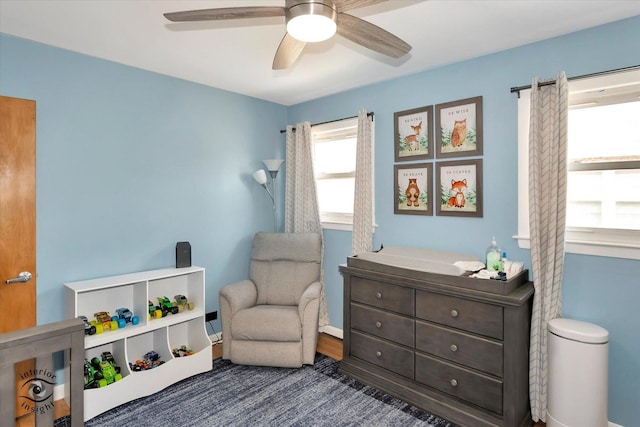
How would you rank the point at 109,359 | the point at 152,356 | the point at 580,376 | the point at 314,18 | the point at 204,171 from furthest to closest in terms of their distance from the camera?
the point at 204,171 → the point at 152,356 → the point at 109,359 → the point at 580,376 → the point at 314,18

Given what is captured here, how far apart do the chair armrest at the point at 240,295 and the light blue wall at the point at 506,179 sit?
883 mm

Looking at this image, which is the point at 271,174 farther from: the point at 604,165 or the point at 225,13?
the point at 604,165

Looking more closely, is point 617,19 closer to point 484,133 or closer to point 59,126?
point 484,133

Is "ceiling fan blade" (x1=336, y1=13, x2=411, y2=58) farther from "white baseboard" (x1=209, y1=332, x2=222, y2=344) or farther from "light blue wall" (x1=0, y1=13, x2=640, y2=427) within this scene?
"white baseboard" (x1=209, y1=332, x2=222, y2=344)

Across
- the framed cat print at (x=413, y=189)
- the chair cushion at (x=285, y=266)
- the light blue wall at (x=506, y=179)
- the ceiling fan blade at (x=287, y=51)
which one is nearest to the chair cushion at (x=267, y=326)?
the chair cushion at (x=285, y=266)

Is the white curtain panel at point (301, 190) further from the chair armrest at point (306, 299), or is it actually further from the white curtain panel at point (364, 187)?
the chair armrest at point (306, 299)

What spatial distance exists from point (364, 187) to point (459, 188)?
2.89 ft

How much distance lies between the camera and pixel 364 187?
346 centimetres

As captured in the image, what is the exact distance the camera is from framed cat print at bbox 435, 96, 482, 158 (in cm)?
281

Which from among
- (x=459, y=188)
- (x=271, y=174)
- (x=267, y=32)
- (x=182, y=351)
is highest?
(x=267, y=32)

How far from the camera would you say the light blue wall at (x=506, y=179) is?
223cm

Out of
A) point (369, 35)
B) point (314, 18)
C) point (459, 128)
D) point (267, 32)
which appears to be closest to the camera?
point (314, 18)

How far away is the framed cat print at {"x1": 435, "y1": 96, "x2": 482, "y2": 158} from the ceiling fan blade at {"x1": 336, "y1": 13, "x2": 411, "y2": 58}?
1.18 meters

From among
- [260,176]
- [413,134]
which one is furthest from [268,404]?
[413,134]
